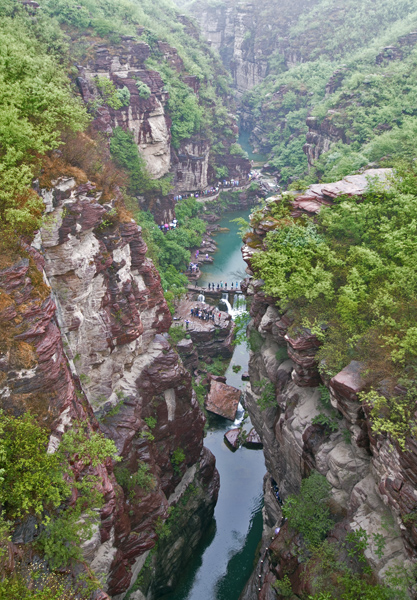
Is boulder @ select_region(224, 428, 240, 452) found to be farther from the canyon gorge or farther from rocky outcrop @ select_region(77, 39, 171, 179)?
rocky outcrop @ select_region(77, 39, 171, 179)

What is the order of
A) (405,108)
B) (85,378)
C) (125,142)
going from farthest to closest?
(125,142)
(405,108)
(85,378)

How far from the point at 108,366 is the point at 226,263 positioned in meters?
40.6

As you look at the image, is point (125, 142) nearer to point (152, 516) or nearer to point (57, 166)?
point (57, 166)

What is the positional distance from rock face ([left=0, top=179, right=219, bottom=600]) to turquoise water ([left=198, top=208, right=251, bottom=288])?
30404mm

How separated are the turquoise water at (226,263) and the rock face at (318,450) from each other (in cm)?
2993

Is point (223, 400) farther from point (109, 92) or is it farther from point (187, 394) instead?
point (109, 92)

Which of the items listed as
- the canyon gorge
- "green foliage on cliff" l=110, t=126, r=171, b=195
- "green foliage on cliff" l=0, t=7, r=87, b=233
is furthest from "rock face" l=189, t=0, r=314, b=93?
"green foliage on cliff" l=0, t=7, r=87, b=233

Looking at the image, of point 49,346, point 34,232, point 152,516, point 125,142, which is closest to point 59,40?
point 125,142

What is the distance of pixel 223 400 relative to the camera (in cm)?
3747

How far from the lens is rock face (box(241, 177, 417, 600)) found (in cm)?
1332

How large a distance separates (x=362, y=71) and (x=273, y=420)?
63451 millimetres

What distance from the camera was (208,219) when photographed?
68.4m

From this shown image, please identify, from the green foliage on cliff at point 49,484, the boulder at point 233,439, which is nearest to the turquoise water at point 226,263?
the boulder at point 233,439

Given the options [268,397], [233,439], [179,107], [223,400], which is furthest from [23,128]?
[179,107]
